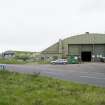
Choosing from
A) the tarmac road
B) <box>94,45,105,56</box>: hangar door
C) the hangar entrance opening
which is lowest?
the tarmac road

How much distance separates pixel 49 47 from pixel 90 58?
12982 millimetres

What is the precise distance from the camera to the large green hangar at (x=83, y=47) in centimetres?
8112

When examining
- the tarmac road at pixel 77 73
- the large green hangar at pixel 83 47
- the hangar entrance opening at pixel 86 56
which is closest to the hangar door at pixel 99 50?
the large green hangar at pixel 83 47

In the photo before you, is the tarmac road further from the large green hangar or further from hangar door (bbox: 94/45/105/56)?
the large green hangar

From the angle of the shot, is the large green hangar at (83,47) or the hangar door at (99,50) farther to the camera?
the large green hangar at (83,47)

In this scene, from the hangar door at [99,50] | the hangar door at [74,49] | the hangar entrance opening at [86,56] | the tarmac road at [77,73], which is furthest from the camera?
the hangar door at [74,49]

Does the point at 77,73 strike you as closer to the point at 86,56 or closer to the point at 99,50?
the point at 99,50

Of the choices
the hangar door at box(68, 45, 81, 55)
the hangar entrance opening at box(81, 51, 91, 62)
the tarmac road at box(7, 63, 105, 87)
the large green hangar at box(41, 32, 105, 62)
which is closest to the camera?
the tarmac road at box(7, 63, 105, 87)

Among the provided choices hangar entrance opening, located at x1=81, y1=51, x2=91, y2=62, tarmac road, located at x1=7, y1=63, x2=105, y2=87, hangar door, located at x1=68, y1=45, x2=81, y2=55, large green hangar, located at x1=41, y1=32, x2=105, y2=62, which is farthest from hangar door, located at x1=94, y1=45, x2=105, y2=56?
tarmac road, located at x1=7, y1=63, x2=105, y2=87

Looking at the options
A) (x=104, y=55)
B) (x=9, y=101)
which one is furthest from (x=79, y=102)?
(x=104, y=55)

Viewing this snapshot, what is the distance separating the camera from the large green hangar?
3194 inches

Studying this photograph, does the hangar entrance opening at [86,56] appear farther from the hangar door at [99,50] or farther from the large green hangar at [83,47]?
the hangar door at [99,50]

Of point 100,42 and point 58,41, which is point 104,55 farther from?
point 58,41

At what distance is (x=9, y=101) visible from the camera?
31.2 ft
